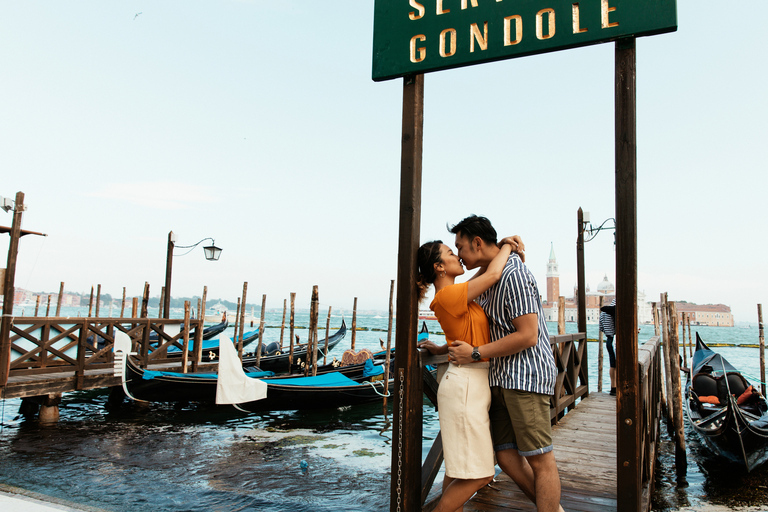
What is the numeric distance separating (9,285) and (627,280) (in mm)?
8511

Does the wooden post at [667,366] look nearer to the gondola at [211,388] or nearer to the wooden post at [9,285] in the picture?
the gondola at [211,388]

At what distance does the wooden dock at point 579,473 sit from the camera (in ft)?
8.82

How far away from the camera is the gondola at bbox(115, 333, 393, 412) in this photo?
9.21m

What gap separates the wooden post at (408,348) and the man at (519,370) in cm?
29

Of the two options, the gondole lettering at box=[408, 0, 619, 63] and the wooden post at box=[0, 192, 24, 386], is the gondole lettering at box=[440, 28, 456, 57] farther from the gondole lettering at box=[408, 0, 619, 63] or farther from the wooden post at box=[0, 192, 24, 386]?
the wooden post at box=[0, 192, 24, 386]

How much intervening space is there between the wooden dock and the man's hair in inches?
58.4

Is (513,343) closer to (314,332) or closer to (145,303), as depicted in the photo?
(314,332)

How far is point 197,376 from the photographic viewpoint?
941cm

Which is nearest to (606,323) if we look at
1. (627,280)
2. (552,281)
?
(627,280)

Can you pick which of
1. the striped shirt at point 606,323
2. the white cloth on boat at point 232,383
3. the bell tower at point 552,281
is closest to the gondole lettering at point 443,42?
the striped shirt at point 606,323

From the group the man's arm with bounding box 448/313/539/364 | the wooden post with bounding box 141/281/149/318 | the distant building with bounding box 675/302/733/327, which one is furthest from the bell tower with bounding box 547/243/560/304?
the man's arm with bounding box 448/313/539/364

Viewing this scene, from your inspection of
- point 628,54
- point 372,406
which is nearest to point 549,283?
point 372,406

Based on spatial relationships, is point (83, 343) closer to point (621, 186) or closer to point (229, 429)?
point (229, 429)

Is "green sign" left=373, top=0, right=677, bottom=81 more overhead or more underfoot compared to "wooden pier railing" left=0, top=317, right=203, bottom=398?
more overhead
